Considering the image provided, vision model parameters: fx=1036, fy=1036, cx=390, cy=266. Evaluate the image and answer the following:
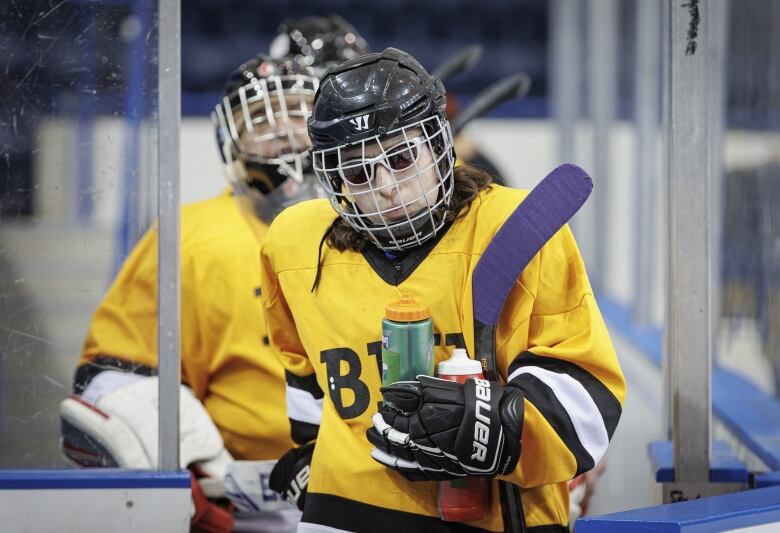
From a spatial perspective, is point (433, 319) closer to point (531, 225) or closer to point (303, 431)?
point (531, 225)

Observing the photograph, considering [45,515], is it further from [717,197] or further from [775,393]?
[717,197]

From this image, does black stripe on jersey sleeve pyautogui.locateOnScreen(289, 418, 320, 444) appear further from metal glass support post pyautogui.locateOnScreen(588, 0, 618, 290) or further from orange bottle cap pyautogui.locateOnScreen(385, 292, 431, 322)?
metal glass support post pyautogui.locateOnScreen(588, 0, 618, 290)

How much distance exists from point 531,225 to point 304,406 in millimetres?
499

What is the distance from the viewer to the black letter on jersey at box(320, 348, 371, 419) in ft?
4.38

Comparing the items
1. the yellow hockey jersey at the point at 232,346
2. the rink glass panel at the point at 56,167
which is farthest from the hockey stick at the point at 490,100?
the rink glass panel at the point at 56,167

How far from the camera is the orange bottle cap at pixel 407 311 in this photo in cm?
120

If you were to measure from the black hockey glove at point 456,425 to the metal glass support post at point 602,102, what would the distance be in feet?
9.86

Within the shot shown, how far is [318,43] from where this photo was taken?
2.66 metres

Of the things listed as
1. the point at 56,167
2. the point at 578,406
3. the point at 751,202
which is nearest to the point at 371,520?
the point at 578,406

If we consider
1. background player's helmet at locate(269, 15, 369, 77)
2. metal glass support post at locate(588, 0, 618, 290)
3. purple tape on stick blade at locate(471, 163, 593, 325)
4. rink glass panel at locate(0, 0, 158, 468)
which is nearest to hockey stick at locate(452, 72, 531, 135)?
background player's helmet at locate(269, 15, 369, 77)

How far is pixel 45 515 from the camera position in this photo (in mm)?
1488

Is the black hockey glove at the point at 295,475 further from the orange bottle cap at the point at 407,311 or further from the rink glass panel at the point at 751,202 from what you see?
the rink glass panel at the point at 751,202

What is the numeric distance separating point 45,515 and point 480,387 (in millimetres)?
720

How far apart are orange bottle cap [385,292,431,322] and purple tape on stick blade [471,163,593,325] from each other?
0.08 m
